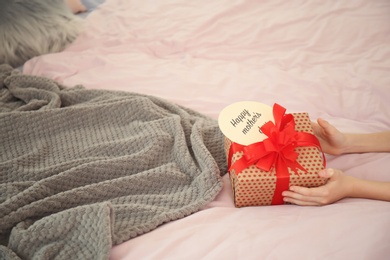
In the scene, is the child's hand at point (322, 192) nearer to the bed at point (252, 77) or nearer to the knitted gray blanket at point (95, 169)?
the bed at point (252, 77)

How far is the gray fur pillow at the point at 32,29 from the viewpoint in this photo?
1.26 m

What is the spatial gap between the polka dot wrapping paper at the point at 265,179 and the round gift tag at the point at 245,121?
1.8 inches

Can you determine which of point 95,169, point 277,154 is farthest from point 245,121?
point 95,169

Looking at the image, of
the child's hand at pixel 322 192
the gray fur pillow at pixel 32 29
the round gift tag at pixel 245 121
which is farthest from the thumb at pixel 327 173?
the gray fur pillow at pixel 32 29

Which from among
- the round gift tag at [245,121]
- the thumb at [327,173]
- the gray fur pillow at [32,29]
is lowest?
the thumb at [327,173]

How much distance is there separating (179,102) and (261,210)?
47cm

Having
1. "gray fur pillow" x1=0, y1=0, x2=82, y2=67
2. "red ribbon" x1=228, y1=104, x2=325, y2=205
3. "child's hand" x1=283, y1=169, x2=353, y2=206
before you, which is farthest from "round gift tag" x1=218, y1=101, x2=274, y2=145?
"gray fur pillow" x1=0, y1=0, x2=82, y2=67

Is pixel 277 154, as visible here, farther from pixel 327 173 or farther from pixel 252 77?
pixel 252 77

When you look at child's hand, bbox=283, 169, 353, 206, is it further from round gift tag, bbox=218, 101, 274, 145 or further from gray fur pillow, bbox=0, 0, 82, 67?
gray fur pillow, bbox=0, 0, 82, 67

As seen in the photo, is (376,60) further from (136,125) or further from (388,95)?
(136,125)

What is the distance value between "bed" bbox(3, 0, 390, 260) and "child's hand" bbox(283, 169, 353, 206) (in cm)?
2

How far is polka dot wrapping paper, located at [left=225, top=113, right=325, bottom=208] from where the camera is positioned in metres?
0.72

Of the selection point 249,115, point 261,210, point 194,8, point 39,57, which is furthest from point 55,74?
point 261,210

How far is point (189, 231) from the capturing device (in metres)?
0.71
